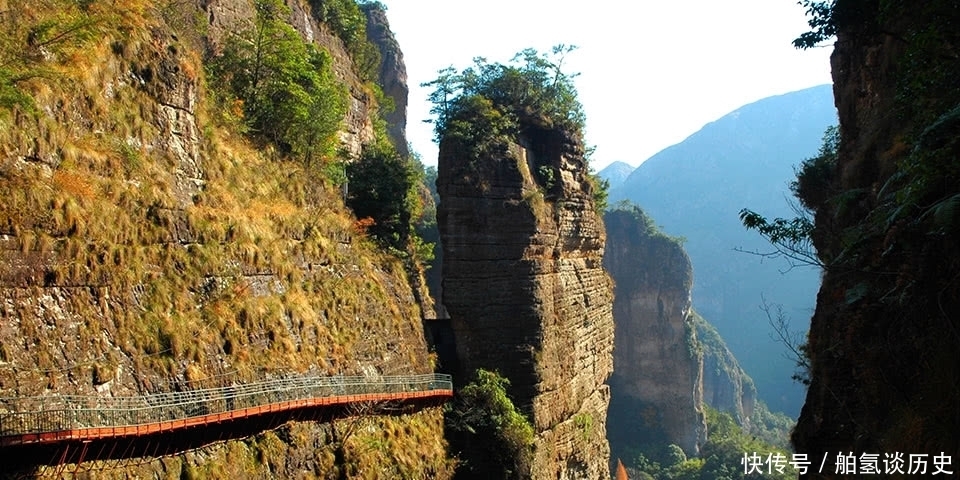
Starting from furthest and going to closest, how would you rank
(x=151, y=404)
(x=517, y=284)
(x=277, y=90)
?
(x=517, y=284), (x=277, y=90), (x=151, y=404)

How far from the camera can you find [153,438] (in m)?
11.1

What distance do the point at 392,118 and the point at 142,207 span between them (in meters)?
45.1

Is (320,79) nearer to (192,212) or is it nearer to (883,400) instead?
(192,212)

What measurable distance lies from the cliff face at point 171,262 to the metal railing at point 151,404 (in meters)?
0.30

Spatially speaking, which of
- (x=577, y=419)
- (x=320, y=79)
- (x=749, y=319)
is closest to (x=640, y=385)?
(x=577, y=419)

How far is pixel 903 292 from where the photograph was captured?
30.6 ft

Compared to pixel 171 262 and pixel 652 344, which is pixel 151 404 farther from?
pixel 652 344

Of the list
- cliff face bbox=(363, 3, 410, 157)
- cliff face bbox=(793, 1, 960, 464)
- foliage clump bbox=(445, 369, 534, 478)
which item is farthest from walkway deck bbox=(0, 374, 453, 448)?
cliff face bbox=(363, 3, 410, 157)

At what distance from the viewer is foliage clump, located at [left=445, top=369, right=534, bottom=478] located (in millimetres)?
21703

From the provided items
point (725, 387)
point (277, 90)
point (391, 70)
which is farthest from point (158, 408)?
point (725, 387)

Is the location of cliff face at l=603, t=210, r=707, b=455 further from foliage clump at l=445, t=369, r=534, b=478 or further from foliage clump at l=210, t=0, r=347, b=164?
foliage clump at l=210, t=0, r=347, b=164

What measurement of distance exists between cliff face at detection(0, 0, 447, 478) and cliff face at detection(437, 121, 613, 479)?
298cm

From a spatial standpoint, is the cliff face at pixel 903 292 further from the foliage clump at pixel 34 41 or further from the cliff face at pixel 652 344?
the cliff face at pixel 652 344

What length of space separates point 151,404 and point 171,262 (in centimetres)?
325
